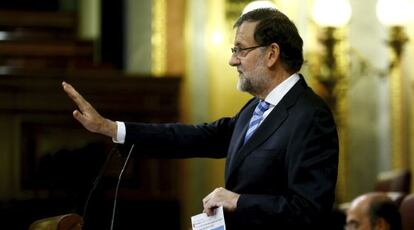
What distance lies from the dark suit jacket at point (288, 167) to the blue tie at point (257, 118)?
0.02m

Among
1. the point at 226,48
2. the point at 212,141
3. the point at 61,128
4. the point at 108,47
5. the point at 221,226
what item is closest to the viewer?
the point at 221,226

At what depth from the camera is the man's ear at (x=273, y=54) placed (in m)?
2.63

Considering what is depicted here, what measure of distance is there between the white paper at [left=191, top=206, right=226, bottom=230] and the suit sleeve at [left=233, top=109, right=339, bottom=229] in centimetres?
4

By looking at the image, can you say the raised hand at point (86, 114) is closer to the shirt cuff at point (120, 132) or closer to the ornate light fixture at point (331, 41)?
the shirt cuff at point (120, 132)

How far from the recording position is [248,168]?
2580 millimetres

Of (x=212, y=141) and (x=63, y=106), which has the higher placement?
(x=212, y=141)

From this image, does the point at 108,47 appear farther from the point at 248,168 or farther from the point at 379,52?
the point at 248,168

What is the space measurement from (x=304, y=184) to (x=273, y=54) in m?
0.36

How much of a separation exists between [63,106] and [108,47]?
2285 millimetres

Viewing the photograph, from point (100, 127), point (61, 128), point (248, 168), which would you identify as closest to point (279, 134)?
point (248, 168)

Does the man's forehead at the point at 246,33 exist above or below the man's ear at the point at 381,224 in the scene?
above

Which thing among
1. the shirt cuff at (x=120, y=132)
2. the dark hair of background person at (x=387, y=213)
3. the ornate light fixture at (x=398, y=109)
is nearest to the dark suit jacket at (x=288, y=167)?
the shirt cuff at (x=120, y=132)

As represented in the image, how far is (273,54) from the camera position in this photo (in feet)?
8.65

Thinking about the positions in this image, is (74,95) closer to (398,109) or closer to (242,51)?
(242,51)
